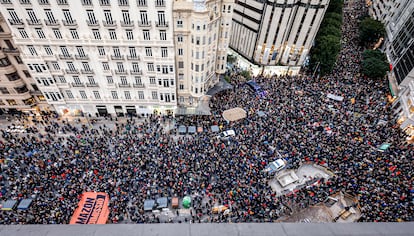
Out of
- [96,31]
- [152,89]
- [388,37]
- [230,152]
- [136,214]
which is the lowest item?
[136,214]

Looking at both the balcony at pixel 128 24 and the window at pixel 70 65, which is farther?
the window at pixel 70 65

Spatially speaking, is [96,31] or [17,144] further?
[17,144]

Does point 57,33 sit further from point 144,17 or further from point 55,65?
point 144,17

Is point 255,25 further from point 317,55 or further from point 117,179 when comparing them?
point 117,179

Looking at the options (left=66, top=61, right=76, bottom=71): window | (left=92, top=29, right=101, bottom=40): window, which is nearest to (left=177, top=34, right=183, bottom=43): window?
(left=92, top=29, right=101, bottom=40): window

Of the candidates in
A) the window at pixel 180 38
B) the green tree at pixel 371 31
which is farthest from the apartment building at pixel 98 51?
the green tree at pixel 371 31

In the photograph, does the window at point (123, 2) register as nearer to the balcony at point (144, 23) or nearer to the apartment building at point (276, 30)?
the balcony at point (144, 23)

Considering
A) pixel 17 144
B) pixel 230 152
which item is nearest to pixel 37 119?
pixel 17 144
